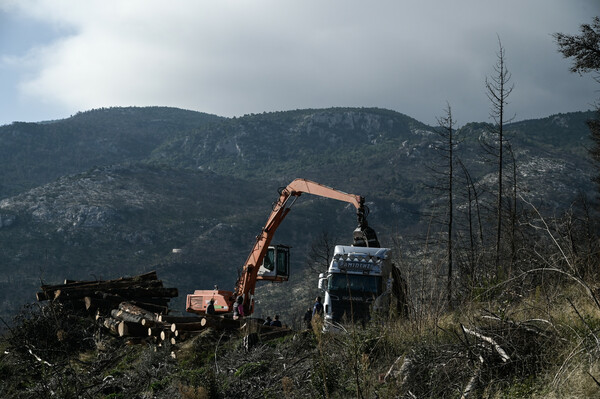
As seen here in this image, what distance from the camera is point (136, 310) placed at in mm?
17359

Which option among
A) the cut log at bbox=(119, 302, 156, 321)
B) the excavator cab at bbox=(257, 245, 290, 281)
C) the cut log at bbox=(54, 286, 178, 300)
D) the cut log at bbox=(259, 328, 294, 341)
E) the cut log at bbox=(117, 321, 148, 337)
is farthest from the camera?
the excavator cab at bbox=(257, 245, 290, 281)

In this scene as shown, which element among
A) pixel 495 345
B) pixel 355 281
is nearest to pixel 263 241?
pixel 355 281

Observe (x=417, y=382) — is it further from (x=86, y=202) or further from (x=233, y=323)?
(x=86, y=202)

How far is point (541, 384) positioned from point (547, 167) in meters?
148

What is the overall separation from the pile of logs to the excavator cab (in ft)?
10.2

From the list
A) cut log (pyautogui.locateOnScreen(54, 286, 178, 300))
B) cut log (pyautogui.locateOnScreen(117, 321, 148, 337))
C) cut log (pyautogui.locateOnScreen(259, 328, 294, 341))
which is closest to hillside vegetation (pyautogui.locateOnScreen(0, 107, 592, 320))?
cut log (pyautogui.locateOnScreen(54, 286, 178, 300))

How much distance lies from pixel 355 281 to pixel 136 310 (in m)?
5.78

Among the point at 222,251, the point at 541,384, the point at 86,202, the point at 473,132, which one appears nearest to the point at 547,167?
the point at 473,132

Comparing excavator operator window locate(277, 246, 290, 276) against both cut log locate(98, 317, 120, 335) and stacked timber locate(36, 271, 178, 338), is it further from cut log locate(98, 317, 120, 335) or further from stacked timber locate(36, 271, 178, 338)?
cut log locate(98, 317, 120, 335)

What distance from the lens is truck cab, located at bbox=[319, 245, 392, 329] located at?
668 inches

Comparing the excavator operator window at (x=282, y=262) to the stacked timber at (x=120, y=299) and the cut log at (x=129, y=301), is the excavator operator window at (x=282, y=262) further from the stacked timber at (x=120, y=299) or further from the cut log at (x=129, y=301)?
the cut log at (x=129, y=301)

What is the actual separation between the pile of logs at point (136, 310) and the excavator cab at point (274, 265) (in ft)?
10.2

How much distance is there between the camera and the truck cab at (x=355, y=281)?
17.0 metres

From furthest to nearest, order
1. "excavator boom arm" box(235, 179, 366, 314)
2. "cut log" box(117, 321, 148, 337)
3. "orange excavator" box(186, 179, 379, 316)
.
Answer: "orange excavator" box(186, 179, 379, 316) → "excavator boom arm" box(235, 179, 366, 314) → "cut log" box(117, 321, 148, 337)
